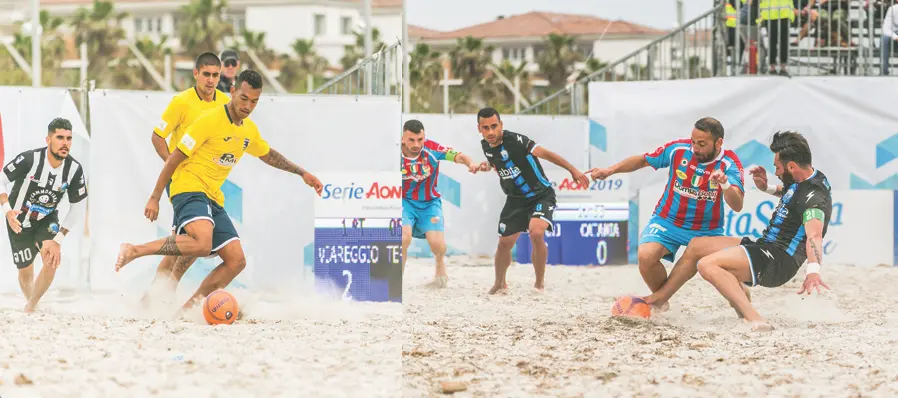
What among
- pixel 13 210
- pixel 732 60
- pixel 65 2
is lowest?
pixel 13 210

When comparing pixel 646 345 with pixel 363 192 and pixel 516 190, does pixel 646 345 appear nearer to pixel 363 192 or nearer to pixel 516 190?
pixel 363 192

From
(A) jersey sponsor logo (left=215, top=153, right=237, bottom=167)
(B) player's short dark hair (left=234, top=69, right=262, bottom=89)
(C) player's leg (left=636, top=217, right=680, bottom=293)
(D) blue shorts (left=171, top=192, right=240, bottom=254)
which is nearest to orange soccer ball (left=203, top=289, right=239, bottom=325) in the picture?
(D) blue shorts (left=171, top=192, right=240, bottom=254)

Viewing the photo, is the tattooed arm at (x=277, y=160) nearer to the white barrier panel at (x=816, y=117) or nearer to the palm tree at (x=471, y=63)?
the white barrier panel at (x=816, y=117)

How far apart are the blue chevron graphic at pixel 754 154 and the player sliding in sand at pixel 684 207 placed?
153 inches

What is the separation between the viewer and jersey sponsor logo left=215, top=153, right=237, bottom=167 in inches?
269

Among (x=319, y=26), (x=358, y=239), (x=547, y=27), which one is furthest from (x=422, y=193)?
(x=319, y=26)

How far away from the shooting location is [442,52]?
1437 inches

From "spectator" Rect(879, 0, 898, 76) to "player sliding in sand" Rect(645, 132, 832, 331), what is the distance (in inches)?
218

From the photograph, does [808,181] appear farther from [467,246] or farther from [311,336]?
[467,246]

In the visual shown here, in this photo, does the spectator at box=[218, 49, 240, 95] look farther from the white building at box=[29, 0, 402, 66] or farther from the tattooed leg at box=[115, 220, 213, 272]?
the white building at box=[29, 0, 402, 66]

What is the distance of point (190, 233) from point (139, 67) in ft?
118

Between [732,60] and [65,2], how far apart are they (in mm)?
37871

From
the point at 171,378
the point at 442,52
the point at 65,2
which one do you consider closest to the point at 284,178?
the point at 171,378

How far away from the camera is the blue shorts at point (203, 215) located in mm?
6660
